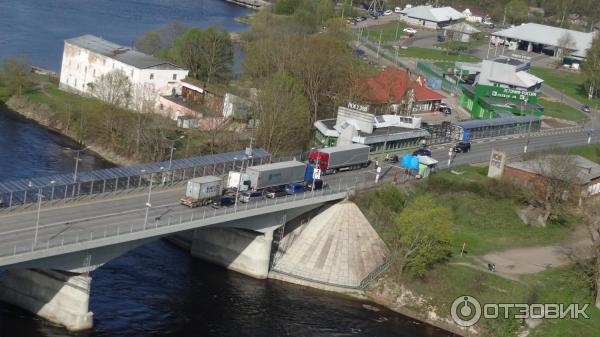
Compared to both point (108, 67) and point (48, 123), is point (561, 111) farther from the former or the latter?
point (48, 123)

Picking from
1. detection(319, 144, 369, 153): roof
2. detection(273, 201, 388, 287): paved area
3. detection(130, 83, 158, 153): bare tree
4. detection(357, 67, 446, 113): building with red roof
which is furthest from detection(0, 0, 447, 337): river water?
detection(357, 67, 446, 113): building with red roof

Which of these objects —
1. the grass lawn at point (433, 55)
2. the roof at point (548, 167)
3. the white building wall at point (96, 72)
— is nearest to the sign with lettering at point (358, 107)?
the roof at point (548, 167)

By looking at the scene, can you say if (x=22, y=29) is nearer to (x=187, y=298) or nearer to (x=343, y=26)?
(x=343, y=26)

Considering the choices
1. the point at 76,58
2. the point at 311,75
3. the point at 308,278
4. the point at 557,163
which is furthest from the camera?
the point at 76,58

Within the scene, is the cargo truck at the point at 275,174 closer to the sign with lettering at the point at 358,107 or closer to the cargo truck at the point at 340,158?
the cargo truck at the point at 340,158

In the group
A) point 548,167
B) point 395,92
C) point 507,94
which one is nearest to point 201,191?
point 548,167

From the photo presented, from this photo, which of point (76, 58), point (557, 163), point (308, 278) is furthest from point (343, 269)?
point (76, 58)
